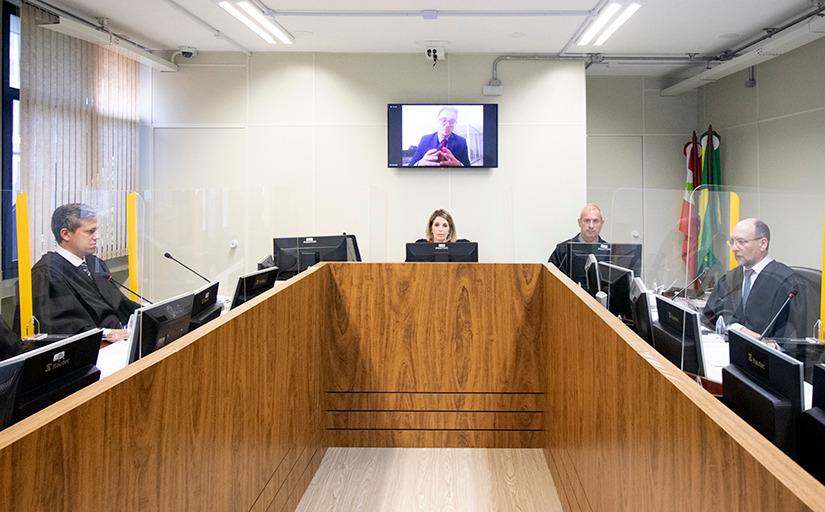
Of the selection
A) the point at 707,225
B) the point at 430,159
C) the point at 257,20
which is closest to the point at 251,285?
the point at 707,225

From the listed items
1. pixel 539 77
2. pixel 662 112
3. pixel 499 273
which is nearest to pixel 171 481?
pixel 499 273

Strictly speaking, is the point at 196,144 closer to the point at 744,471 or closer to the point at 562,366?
the point at 562,366

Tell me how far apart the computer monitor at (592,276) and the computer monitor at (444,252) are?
2.10 feet

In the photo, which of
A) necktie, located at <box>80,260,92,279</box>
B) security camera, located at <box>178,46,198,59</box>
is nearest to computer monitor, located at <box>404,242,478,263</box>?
necktie, located at <box>80,260,92,279</box>

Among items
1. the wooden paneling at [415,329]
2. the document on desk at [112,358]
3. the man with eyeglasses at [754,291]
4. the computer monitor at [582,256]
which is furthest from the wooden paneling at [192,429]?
the man with eyeglasses at [754,291]

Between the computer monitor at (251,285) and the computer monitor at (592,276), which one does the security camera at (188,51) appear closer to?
the computer monitor at (251,285)

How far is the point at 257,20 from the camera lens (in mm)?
4895

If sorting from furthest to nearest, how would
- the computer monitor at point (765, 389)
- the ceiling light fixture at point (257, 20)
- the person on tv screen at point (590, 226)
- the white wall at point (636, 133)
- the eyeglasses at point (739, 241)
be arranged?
the white wall at point (636, 133), the person on tv screen at point (590, 226), the ceiling light fixture at point (257, 20), the eyeglasses at point (739, 241), the computer monitor at point (765, 389)

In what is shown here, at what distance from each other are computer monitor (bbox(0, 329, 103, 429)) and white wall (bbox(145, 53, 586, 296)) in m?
4.50

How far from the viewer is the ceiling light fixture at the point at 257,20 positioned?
4.54 metres

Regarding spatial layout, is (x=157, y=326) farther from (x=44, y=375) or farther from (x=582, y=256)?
(x=582, y=256)

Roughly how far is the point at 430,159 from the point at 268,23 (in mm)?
1858

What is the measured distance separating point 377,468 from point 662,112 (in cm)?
597

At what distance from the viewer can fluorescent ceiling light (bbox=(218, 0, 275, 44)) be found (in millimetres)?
4547
